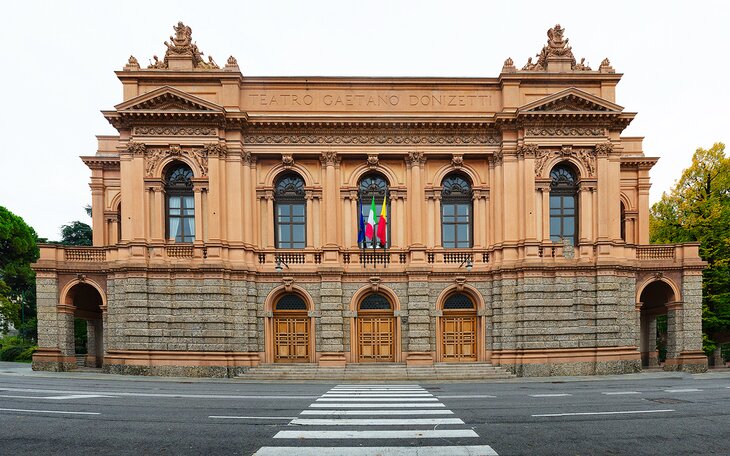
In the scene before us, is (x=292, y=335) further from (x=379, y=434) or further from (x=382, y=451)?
(x=382, y=451)

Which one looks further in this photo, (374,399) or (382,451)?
(374,399)

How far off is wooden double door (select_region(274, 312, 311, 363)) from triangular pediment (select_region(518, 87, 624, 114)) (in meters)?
17.1

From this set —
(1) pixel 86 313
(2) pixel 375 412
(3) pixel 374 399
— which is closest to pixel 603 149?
(3) pixel 374 399

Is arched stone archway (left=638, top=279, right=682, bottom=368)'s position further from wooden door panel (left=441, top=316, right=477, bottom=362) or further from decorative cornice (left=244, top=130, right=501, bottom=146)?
decorative cornice (left=244, top=130, right=501, bottom=146)

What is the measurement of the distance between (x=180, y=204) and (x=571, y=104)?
22.8 meters

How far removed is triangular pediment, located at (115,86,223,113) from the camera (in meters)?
26.0

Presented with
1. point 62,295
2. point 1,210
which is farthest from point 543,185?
point 1,210

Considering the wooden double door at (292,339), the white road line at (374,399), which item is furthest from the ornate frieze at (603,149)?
the wooden double door at (292,339)

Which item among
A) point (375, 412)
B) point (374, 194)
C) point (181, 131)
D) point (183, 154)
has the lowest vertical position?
point (375, 412)

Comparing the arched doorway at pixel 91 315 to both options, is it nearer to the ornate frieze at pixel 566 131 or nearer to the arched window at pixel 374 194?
the arched window at pixel 374 194

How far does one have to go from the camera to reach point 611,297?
26.0 metres

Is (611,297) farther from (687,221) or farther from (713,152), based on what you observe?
(713,152)

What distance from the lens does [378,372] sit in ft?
82.7

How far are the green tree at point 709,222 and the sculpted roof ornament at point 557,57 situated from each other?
13047 millimetres
